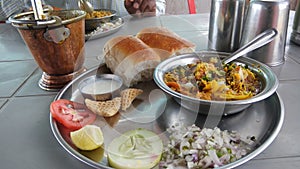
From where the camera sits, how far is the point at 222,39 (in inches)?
42.1

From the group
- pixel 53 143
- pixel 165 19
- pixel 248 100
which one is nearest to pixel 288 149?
pixel 248 100

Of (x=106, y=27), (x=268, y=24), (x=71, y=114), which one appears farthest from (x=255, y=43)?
(x=106, y=27)

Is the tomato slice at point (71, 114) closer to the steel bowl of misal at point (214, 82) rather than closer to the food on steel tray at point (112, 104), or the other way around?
the food on steel tray at point (112, 104)

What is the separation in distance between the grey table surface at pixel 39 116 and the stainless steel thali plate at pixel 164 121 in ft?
0.06

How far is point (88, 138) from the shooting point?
570 mm

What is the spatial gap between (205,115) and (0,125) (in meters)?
0.53

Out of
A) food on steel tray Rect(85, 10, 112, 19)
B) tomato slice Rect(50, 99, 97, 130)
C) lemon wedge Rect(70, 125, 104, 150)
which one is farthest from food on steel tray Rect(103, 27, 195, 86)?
food on steel tray Rect(85, 10, 112, 19)

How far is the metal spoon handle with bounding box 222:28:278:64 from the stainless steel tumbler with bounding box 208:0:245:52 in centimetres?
14

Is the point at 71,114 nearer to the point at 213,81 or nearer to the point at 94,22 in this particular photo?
the point at 213,81

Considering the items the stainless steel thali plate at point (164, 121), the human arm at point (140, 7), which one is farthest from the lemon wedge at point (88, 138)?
the human arm at point (140, 7)

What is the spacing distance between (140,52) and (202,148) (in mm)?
443

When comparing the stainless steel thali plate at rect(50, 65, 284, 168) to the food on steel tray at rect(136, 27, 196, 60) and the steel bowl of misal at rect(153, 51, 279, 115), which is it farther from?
the food on steel tray at rect(136, 27, 196, 60)

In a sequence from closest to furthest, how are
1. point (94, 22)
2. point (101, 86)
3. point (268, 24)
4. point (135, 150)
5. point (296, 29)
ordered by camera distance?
point (135, 150) < point (101, 86) < point (268, 24) < point (296, 29) < point (94, 22)

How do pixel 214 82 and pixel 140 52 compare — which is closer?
pixel 214 82
